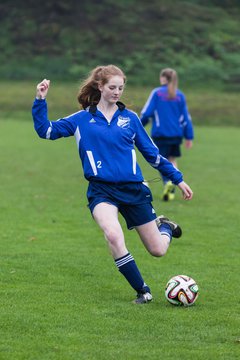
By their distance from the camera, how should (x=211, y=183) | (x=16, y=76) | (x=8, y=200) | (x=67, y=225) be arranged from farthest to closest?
(x=16, y=76)
(x=211, y=183)
(x=8, y=200)
(x=67, y=225)

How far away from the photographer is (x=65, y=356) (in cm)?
580

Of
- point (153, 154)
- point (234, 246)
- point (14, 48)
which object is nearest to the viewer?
point (153, 154)

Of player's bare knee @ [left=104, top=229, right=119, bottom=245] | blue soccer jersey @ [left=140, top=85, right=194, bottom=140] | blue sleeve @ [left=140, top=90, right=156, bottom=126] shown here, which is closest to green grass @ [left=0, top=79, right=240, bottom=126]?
blue soccer jersey @ [left=140, top=85, right=194, bottom=140]

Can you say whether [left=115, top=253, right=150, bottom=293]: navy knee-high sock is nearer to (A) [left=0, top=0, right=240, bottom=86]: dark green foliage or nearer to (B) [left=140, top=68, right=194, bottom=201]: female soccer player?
(B) [left=140, top=68, right=194, bottom=201]: female soccer player

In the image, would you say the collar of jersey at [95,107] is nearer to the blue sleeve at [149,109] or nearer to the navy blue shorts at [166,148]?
the blue sleeve at [149,109]

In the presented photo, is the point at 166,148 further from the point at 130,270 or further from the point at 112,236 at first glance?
the point at 112,236

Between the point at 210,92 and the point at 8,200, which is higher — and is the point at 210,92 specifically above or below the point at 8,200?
below

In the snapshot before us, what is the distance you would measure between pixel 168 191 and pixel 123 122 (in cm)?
703

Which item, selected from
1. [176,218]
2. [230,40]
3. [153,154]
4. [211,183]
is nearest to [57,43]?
[230,40]

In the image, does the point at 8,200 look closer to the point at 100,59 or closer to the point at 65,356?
the point at 65,356

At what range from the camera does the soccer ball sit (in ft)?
24.1

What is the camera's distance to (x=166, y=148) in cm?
1513

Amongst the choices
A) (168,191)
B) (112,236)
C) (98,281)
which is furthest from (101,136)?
(168,191)

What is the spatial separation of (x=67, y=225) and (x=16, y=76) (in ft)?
107
